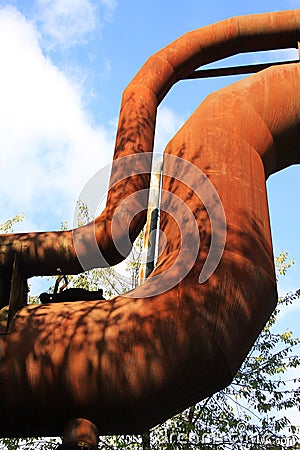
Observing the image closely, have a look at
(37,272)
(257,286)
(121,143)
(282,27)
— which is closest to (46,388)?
(37,272)

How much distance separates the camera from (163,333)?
3.33 meters

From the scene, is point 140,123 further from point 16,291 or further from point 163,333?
point 163,333

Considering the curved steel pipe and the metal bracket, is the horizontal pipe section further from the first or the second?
the curved steel pipe

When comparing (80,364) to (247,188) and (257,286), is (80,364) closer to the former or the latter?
(257,286)

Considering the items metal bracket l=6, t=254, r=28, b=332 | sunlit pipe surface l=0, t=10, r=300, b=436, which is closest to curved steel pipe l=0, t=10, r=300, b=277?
metal bracket l=6, t=254, r=28, b=332

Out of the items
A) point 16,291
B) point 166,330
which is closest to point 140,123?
point 16,291

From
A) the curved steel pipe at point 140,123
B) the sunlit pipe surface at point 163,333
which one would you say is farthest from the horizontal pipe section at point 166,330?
the curved steel pipe at point 140,123

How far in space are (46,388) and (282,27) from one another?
5017mm

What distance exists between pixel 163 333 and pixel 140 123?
2583mm

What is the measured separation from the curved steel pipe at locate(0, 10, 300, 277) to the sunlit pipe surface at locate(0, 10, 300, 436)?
0.48 m

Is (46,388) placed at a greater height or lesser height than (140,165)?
lesser

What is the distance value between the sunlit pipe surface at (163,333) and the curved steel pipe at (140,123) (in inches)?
18.7

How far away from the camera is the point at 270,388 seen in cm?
1176

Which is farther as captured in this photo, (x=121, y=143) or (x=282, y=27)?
(x=282, y=27)
